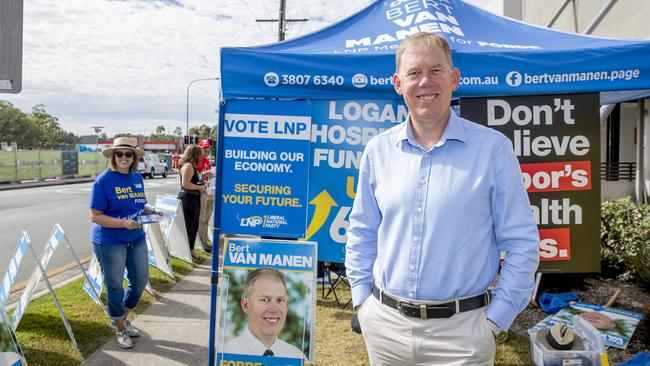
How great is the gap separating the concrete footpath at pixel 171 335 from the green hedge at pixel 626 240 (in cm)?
441

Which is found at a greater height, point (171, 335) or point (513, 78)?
point (513, 78)

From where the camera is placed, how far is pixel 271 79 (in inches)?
134

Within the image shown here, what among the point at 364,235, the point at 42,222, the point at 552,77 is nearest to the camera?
the point at 364,235

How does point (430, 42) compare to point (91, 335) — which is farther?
point (91, 335)

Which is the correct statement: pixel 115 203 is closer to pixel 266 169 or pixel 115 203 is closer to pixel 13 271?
pixel 13 271

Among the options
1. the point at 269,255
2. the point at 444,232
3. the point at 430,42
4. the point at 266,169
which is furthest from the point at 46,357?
the point at 430,42

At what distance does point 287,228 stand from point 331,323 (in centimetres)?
185

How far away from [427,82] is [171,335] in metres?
3.81

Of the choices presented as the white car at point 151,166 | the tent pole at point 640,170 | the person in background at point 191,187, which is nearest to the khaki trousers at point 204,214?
the person in background at point 191,187

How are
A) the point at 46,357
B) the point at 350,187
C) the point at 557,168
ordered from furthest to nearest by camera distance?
the point at 46,357 → the point at 350,187 → the point at 557,168

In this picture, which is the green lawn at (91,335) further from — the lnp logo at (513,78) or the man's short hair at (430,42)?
the man's short hair at (430,42)

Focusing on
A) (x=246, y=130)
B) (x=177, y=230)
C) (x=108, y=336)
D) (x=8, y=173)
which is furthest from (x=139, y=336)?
(x=8, y=173)

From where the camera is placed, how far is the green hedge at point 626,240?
5.40 metres

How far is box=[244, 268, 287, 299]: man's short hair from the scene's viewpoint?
3486 mm
